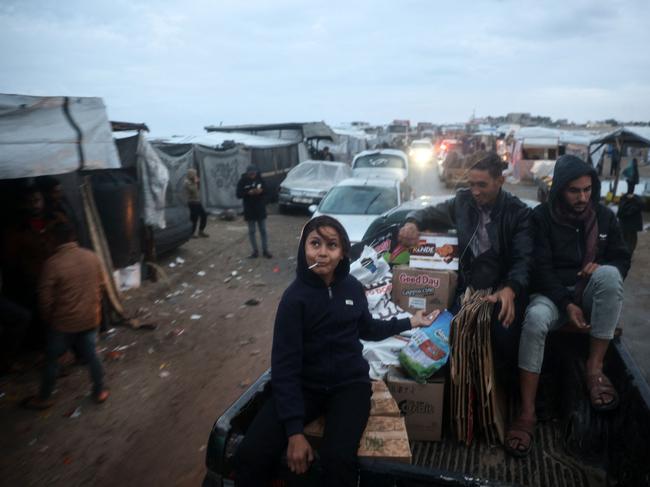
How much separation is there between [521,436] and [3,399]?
4.85 m

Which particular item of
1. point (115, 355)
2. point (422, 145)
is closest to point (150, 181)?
point (115, 355)

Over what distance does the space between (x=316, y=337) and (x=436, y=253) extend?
6.00 feet

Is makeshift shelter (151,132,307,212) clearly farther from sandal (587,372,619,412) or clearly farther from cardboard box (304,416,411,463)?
sandal (587,372,619,412)

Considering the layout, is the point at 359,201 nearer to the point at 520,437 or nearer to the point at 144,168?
the point at 144,168

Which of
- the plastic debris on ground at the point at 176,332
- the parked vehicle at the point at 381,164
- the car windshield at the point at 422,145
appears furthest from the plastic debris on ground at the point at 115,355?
the car windshield at the point at 422,145

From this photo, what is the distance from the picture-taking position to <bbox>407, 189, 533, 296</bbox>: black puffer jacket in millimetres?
3160

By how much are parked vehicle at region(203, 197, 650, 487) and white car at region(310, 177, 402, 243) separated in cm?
595

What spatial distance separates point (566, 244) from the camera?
3.24 m

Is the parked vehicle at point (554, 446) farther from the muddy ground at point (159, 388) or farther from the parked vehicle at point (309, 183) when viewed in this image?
the parked vehicle at point (309, 183)

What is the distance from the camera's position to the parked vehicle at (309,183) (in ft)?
50.3

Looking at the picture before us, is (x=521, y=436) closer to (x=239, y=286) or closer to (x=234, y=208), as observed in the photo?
(x=239, y=286)

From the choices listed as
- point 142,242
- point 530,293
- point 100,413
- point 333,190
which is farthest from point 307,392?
point 333,190

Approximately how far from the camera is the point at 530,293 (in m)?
3.26

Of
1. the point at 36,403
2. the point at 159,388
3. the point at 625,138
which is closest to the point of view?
the point at 36,403
